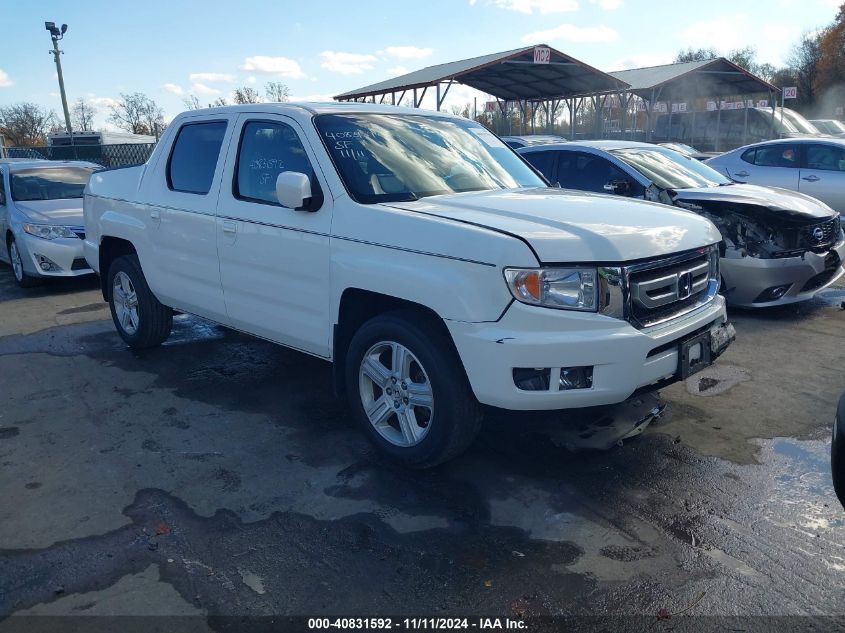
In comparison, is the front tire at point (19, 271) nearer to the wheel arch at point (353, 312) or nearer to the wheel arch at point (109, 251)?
the wheel arch at point (109, 251)

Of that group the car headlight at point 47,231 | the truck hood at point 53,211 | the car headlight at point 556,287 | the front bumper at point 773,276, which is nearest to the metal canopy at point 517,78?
the truck hood at point 53,211

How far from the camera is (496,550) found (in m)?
3.10

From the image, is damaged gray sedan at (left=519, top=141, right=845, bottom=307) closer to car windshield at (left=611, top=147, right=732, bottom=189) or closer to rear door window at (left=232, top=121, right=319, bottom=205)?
car windshield at (left=611, top=147, right=732, bottom=189)

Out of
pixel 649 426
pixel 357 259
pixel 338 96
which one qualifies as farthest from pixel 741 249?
pixel 338 96

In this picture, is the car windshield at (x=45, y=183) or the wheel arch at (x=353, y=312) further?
the car windshield at (x=45, y=183)

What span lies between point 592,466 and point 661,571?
978 millimetres

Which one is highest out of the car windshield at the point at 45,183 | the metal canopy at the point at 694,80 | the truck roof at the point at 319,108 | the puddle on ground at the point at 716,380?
the metal canopy at the point at 694,80

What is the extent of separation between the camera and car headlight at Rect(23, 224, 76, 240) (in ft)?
29.2

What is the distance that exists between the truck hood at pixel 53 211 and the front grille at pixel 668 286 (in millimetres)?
8018

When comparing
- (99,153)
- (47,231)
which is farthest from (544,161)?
(99,153)

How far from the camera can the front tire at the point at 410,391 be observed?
3.50 meters


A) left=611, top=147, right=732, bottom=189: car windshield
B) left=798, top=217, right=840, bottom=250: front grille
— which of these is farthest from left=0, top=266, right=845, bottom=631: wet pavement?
left=611, top=147, right=732, bottom=189: car windshield

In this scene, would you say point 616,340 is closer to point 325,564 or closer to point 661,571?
point 661,571

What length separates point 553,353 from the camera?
3.22 meters
